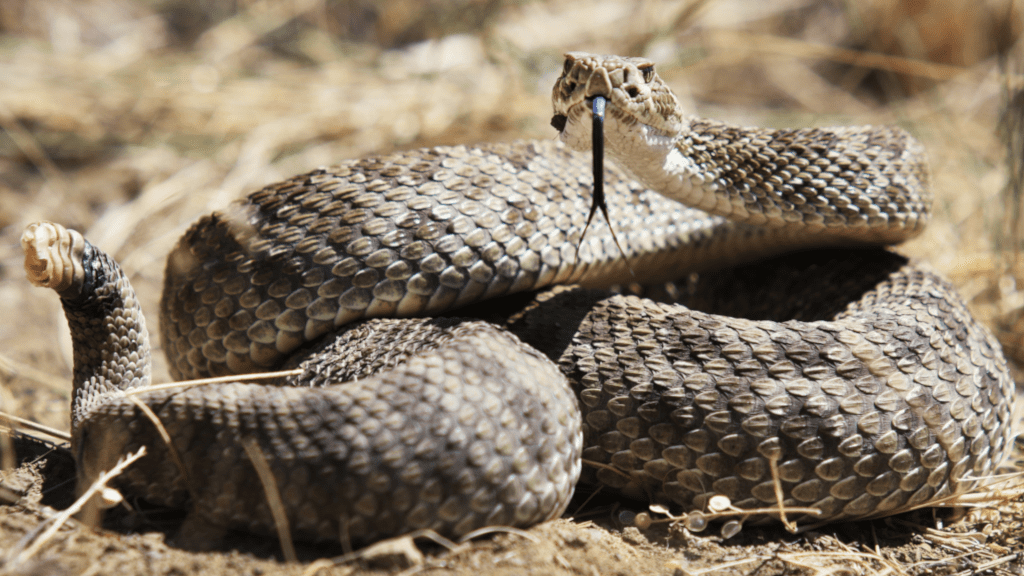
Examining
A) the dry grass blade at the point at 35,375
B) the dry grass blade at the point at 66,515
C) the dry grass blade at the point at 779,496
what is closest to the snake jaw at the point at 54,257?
the dry grass blade at the point at 66,515

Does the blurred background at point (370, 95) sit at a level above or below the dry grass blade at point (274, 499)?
above

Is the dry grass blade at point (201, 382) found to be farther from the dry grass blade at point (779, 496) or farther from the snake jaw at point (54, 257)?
the dry grass blade at point (779, 496)

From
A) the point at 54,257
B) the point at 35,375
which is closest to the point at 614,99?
the point at 54,257

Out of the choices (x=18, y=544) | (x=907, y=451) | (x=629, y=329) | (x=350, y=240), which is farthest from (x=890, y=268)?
(x=18, y=544)

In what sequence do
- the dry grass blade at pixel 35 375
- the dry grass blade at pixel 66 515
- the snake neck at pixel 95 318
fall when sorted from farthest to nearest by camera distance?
the dry grass blade at pixel 35 375 < the snake neck at pixel 95 318 < the dry grass blade at pixel 66 515

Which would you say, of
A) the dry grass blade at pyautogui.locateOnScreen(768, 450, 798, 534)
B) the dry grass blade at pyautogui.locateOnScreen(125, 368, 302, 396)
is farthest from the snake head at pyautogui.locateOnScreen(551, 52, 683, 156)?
the dry grass blade at pyautogui.locateOnScreen(125, 368, 302, 396)

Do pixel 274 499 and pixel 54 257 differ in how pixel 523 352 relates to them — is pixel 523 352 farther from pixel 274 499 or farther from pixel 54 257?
pixel 54 257
